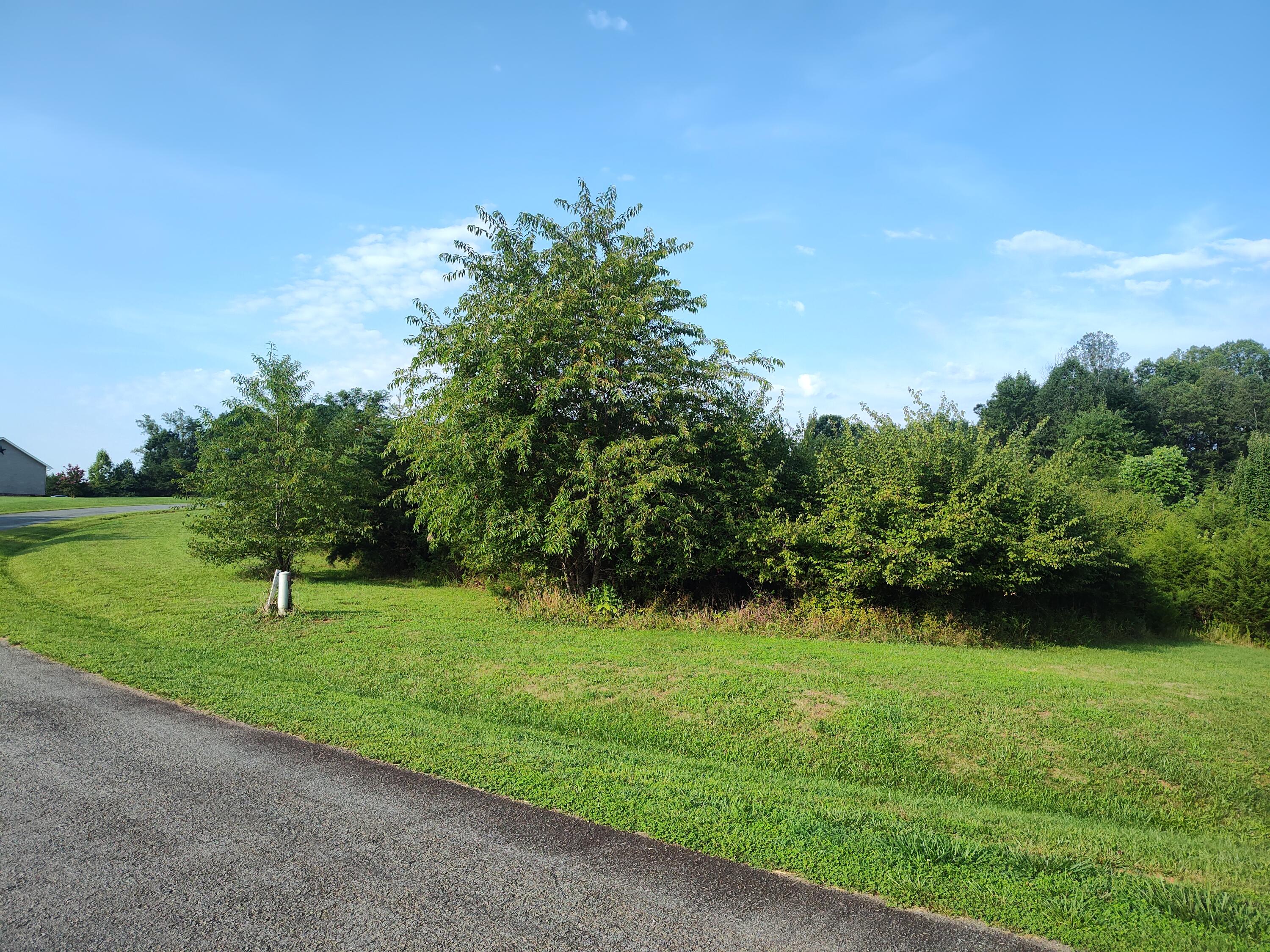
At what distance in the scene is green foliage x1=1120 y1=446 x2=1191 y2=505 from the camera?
131 ft

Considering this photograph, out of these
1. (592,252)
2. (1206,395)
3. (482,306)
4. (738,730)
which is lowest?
(738,730)

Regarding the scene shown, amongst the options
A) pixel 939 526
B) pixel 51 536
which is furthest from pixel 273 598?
pixel 51 536

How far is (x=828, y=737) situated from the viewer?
25.9 ft

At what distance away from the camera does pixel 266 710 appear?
7762mm

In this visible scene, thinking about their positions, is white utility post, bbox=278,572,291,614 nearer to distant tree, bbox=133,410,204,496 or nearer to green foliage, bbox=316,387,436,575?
green foliage, bbox=316,387,436,575

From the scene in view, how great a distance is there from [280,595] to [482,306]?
7141 millimetres

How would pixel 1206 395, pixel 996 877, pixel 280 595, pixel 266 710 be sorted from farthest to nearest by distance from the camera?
pixel 1206 395 < pixel 280 595 < pixel 266 710 < pixel 996 877

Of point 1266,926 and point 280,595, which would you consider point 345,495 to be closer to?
point 280,595

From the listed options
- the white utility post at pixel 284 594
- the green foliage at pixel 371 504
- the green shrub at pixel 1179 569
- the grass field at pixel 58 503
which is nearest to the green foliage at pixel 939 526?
the green shrub at pixel 1179 569

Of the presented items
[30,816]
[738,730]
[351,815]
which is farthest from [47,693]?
[738,730]

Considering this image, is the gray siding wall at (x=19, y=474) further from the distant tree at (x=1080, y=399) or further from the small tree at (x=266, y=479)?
the distant tree at (x=1080, y=399)

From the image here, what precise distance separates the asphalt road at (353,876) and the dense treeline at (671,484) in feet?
29.3

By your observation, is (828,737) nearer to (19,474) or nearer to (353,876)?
(353,876)

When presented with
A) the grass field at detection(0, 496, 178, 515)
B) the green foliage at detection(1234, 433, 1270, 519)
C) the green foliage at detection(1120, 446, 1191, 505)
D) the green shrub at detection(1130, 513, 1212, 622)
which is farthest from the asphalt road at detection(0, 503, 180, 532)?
the green foliage at detection(1120, 446, 1191, 505)
